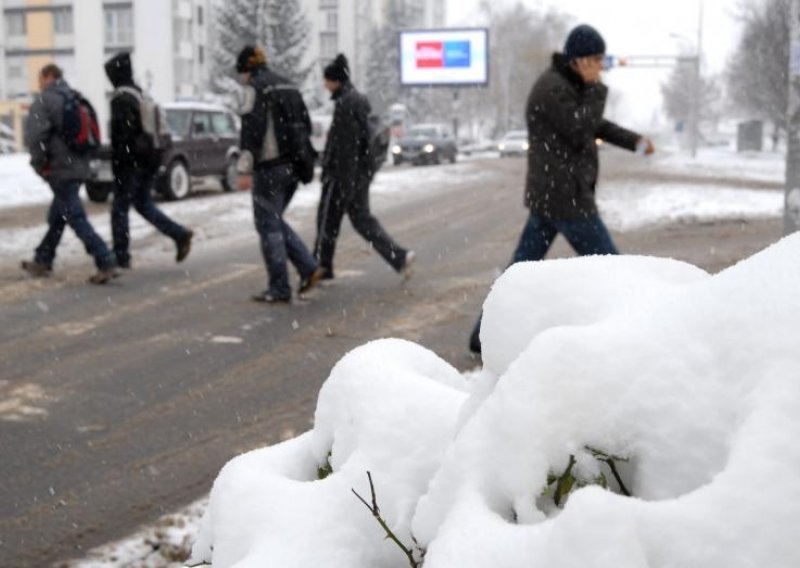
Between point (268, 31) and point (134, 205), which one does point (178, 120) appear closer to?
point (134, 205)

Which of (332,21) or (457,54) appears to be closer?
(457,54)

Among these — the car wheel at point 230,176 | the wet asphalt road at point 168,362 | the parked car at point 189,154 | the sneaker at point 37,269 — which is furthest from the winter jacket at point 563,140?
the car wheel at point 230,176

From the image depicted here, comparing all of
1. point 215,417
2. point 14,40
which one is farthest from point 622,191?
point 14,40

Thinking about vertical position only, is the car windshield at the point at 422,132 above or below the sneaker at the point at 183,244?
above

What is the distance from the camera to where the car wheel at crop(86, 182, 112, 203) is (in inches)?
739

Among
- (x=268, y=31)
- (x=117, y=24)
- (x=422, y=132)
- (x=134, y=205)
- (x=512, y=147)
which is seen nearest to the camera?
(x=134, y=205)

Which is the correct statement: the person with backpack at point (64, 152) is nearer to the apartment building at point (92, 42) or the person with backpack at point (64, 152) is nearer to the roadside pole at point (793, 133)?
the roadside pole at point (793, 133)

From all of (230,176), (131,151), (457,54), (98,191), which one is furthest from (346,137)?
(457,54)

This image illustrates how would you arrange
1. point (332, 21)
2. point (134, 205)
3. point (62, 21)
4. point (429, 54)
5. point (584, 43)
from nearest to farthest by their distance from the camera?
point (584, 43), point (134, 205), point (429, 54), point (62, 21), point (332, 21)

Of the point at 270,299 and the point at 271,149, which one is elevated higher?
the point at 271,149

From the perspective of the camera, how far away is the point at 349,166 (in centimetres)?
830

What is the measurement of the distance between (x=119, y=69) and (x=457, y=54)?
169ft

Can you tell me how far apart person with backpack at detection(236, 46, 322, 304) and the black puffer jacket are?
187 centimetres

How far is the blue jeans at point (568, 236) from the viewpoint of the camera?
5652 millimetres
